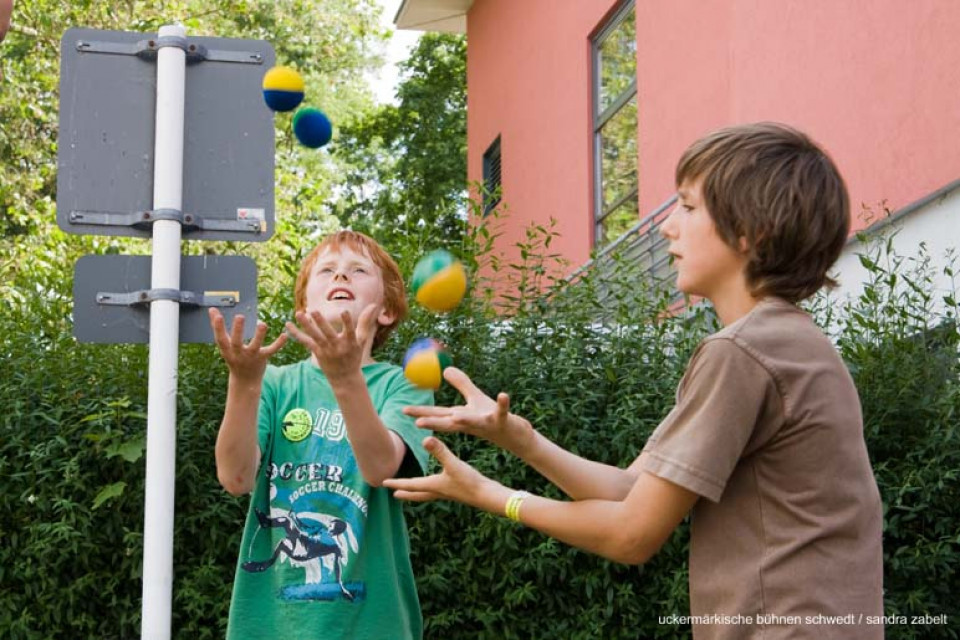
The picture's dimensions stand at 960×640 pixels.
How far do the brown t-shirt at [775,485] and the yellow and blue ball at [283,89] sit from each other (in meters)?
1.78

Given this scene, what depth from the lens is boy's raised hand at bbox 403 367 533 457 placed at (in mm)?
2090

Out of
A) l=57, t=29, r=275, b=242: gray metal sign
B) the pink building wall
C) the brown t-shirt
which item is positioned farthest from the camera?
the pink building wall

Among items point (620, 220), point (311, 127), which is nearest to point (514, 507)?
point (311, 127)

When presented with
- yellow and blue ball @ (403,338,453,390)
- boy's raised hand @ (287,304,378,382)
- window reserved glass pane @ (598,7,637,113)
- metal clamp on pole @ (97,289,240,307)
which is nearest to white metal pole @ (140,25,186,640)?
metal clamp on pole @ (97,289,240,307)

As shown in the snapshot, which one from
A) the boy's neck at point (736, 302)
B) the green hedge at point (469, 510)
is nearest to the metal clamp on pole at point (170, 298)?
the green hedge at point (469, 510)

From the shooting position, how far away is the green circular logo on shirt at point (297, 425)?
279 cm

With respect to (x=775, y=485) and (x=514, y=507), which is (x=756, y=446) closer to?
(x=775, y=485)

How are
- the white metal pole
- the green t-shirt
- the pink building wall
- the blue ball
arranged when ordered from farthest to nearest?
the pink building wall, the white metal pole, the blue ball, the green t-shirt

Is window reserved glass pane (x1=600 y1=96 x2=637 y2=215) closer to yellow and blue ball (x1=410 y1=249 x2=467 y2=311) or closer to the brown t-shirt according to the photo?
yellow and blue ball (x1=410 y1=249 x2=467 y2=311)

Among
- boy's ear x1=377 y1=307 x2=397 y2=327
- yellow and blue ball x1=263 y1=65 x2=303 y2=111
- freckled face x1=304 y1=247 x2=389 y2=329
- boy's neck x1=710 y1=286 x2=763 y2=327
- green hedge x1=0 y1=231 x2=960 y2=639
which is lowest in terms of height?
green hedge x1=0 y1=231 x2=960 y2=639

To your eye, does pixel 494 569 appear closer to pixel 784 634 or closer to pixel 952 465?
pixel 952 465

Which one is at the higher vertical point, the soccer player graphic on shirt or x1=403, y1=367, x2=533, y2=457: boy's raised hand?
x1=403, y1=367, x2=533, y2=457: boy's raised hand

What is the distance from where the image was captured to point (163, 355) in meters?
3.52

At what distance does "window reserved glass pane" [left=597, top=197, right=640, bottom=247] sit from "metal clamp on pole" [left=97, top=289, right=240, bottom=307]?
5.50 metres
